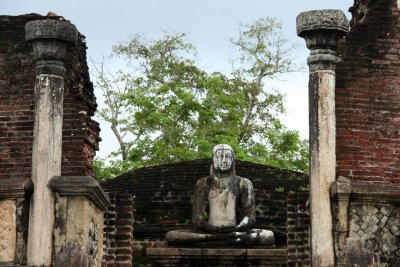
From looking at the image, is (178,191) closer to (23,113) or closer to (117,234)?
(117,234)

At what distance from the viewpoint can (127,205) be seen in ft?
43.6

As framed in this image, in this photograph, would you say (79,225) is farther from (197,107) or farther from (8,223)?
(197,107)

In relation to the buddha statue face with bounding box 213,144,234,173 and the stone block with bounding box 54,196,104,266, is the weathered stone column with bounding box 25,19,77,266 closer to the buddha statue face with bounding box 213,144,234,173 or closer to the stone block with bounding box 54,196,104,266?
the stone block with bounding box 54,196,104,266

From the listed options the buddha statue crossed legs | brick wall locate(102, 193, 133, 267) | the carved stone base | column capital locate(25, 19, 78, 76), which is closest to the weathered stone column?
column capital locate(25, 19, 78, 76)

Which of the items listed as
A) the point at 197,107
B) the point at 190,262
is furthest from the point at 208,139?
the point at 190,262

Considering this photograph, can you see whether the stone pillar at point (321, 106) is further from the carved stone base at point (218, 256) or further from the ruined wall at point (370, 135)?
the carved stone base at point (218, 256)

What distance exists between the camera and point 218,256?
13.4 m

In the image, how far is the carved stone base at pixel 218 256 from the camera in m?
13.3

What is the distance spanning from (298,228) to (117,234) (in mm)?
2140

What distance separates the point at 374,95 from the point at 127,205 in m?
3.14

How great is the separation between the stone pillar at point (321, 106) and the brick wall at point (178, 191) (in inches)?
148

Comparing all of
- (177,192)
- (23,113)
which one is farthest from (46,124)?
(177,192)

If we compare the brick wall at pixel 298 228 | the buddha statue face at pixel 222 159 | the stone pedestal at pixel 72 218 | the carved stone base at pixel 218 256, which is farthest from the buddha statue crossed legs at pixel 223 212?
the stone pedestal at pixel 72 218

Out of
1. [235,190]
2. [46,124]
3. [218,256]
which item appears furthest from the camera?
[235,190]
